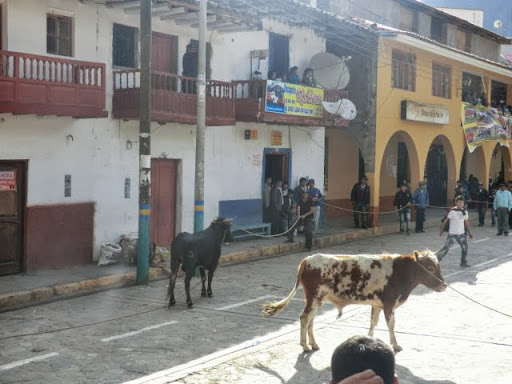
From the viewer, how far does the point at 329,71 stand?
22531 mm

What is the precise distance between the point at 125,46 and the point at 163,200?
3.78 metres

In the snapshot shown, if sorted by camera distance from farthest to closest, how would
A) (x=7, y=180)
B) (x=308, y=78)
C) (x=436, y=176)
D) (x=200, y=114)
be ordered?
(x=436, y=176) < (x=308, y=78) < (x=200, y=114) < (x=7, y=180)

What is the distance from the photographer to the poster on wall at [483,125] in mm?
30141

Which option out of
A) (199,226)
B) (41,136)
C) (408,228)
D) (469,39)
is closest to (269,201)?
(408,228)

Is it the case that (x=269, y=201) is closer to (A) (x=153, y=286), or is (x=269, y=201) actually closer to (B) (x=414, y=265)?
(A) (x=153, y=286)

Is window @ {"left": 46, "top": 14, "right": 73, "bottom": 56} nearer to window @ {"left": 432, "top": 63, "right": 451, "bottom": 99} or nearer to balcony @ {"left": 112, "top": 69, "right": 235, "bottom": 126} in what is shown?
balcony @ {"left": 112, "top": 69, "right": 235, "bottom": 126}

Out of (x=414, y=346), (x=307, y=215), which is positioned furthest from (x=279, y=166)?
(x=414, y=346)

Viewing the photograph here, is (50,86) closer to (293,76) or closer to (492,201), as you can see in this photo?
(293,76)

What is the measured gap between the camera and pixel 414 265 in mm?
9773

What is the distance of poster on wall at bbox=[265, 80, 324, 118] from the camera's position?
19.7 meters

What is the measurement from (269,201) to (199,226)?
687 cm

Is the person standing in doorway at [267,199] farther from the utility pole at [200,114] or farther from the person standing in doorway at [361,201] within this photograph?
the utility pole at [200,114]

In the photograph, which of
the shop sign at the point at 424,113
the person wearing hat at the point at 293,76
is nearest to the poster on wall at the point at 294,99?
the person wearing hat at the point at 293,76

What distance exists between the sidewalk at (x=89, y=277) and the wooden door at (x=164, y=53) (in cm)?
452
